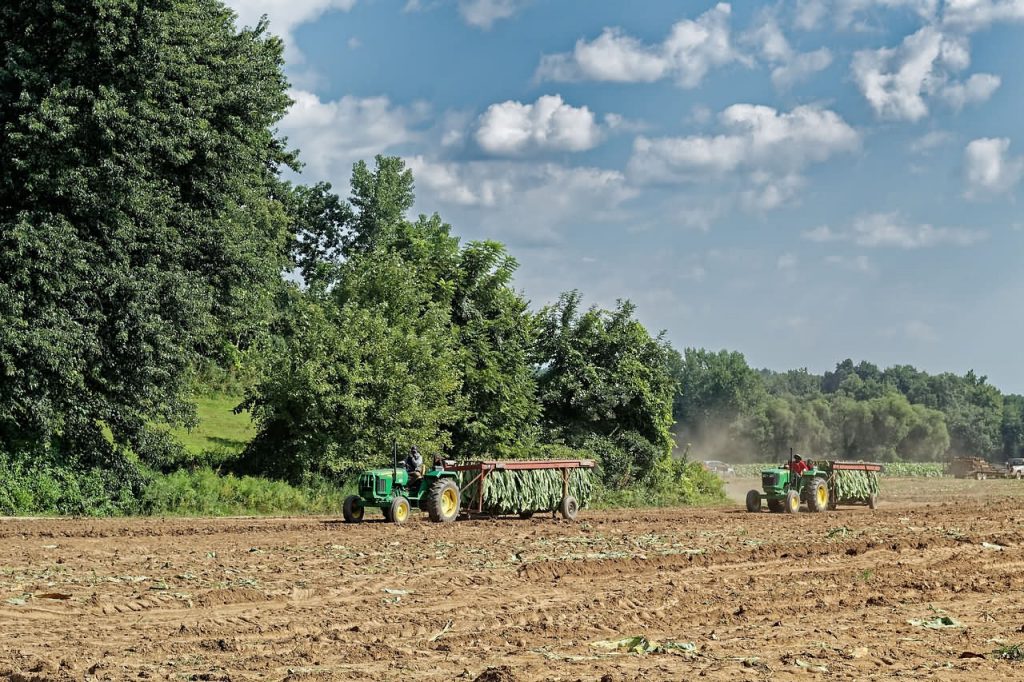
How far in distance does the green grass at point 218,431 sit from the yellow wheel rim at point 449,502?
535 inches

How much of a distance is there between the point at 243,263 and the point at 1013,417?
188m

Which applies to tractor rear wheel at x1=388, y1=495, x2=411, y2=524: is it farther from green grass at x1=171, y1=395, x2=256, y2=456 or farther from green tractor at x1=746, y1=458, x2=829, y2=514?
green grass at x1=171, y1=395, x2=256, y2=456

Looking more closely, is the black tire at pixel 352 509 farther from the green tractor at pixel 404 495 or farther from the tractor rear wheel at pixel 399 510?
the tractor rear wheel at pixel 399 510

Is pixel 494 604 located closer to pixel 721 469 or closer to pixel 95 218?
pixel 95 218

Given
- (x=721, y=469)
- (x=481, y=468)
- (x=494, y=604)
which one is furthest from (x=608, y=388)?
(x=721, y=469)

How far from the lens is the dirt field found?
10477 mm

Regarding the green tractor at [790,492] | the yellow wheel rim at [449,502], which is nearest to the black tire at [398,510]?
the yellow wheel rim at [449,502]

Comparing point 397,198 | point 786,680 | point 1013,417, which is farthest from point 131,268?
point 1013,417

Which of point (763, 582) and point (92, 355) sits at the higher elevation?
point (92, 355)

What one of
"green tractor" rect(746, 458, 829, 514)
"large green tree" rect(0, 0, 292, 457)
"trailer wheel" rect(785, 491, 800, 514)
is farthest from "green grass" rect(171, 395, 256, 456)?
"trailer wheel" rect(785, 491, 800, 514)

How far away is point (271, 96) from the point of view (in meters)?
36.6

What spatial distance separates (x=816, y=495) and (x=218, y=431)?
2555cm

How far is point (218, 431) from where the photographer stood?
156 ft

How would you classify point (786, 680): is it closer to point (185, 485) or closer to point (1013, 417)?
point (185, 485)
